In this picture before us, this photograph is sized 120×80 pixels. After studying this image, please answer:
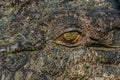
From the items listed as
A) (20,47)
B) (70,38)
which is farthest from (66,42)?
(20,47)

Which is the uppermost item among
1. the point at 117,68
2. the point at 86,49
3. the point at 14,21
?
the point at 14,21

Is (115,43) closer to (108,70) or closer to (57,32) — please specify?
(108,70)

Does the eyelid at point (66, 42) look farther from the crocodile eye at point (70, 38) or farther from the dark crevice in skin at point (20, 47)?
the dark crevice in skin at point (20, 47)

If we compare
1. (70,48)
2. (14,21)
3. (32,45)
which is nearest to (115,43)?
(70,48)

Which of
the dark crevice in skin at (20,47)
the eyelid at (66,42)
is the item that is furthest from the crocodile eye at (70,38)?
the dark crevice in skin at (20,47)

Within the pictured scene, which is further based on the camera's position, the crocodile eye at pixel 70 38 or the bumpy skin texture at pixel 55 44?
the crocodile eye at pixel 70 38

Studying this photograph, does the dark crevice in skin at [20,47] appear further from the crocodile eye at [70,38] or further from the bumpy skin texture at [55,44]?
the crocodile eye at [70,38]
